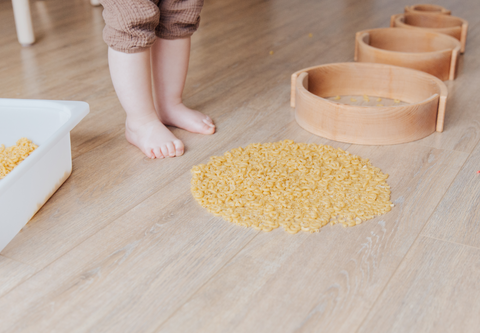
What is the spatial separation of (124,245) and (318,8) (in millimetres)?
2222

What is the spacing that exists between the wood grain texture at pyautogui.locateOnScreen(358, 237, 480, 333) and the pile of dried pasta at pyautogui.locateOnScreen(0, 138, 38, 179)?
0.81m

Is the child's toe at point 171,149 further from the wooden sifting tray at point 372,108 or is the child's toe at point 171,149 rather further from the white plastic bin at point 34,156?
the wooden sifting tray at point 372,108

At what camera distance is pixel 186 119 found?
145 centimetres

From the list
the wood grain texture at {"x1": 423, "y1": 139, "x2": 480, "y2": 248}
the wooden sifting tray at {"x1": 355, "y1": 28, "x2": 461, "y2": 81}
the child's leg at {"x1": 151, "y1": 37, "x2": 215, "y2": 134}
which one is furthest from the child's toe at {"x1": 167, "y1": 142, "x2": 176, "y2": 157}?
the wooden sifting tray at {"x1": 355, "y1": 28, "x2": 461, "y2": 81}

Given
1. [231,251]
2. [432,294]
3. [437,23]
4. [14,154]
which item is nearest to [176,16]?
[14,154]

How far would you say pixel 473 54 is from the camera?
6.84 feet

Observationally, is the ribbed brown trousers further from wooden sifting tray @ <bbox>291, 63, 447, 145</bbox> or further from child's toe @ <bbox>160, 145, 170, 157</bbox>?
wooden sifting tray @ <bbox>291, 63, 447, 145</bbox>

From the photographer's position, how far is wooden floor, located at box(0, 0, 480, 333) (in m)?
0.82

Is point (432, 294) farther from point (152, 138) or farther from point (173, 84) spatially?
point (173, 84)

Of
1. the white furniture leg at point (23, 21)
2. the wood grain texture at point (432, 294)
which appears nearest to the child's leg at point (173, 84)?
the wood grain texture at point (432, 294)

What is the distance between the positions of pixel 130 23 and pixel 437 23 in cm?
155

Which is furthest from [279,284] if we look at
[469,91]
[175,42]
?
[469,91]

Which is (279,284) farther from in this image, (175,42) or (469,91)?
(469,91)

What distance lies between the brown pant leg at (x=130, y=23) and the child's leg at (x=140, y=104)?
28 millimetres
